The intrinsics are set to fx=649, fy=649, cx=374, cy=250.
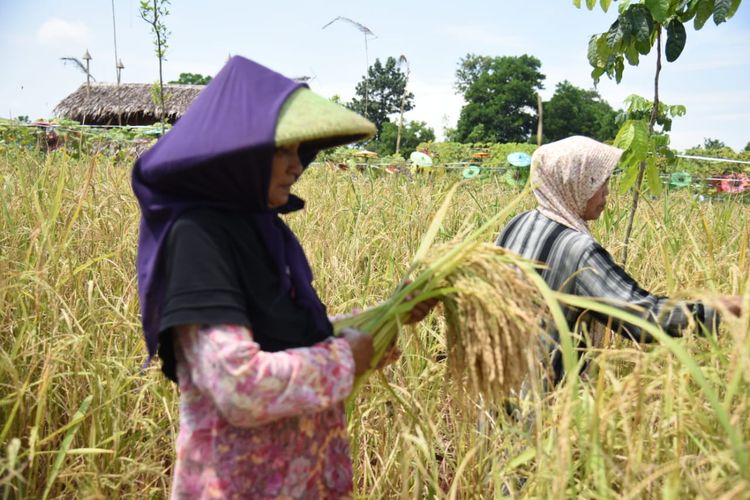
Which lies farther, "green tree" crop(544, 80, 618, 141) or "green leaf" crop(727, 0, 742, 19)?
"green tree" crop(544, 80, 618, 141)

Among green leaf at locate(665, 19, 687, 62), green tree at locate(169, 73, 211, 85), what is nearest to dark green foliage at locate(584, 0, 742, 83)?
green leaf at locate(665, 19, 687, 62)

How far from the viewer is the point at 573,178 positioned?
6.33 feet

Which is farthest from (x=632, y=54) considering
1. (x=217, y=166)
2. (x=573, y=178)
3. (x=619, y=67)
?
(x=217, y=166)

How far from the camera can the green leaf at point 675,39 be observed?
227 cm

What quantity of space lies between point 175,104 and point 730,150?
17.6 m

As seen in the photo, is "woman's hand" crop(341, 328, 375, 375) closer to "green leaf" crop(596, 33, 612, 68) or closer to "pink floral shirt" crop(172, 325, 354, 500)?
"pink floral shirt" crop(172, 325, 354, 500)

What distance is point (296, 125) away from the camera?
1017mm

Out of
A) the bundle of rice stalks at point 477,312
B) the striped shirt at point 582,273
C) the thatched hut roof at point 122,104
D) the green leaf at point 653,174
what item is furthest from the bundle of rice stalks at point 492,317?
the thatched hut roof at point 122,104

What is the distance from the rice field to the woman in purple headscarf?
0.87 feet

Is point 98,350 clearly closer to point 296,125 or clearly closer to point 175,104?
point 296,125

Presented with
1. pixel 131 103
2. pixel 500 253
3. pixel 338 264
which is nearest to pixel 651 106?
pixel 338 264

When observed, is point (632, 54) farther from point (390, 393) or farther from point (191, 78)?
point (191, 78)

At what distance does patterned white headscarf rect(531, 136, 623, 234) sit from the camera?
193cm

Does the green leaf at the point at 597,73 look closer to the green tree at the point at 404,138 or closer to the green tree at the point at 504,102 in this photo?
the green tree at the point at 404,138
